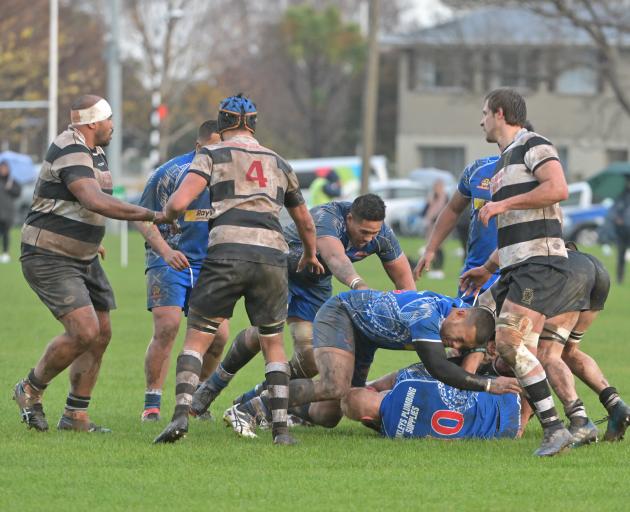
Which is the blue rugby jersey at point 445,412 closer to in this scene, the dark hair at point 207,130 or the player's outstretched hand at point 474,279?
the player's outstretched hand at point 474,279

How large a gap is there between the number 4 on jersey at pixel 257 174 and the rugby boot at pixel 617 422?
2.67 meters

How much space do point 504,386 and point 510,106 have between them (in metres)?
1.75

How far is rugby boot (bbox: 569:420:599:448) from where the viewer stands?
852cm

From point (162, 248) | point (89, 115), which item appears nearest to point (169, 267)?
point (162, 248)

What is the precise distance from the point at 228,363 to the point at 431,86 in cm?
5429

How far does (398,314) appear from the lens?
28.9 ft

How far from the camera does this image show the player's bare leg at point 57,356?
29.0 ft

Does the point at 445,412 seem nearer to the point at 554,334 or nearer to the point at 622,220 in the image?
the point at 554,334

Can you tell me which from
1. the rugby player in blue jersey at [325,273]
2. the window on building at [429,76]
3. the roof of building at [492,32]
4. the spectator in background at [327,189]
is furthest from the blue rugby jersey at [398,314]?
the window on building at [429,76]

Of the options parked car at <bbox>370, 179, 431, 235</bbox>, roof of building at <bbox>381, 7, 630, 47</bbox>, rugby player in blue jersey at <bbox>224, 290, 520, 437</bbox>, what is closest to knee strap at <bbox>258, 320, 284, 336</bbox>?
rugby player in blue jersey at <bbox>224, 290, 520, 437</bbox>

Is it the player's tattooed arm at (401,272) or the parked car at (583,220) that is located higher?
the player's tattooed arm at (401,272)

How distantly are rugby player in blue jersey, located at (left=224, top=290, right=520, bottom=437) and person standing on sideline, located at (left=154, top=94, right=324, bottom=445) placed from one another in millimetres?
415

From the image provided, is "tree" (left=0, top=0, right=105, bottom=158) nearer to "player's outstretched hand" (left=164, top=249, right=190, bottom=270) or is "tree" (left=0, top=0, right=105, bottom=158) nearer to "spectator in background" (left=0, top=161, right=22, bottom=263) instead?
"spectator in background" (left=0, top=161, right=22, bottom=263)

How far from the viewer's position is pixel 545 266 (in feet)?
27.4
